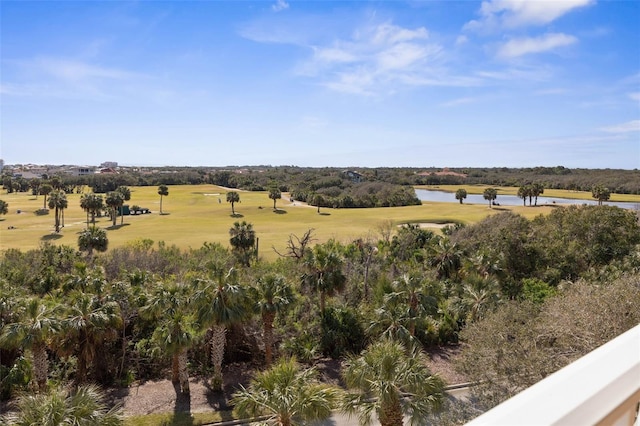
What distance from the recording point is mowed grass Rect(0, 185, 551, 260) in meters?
49.4

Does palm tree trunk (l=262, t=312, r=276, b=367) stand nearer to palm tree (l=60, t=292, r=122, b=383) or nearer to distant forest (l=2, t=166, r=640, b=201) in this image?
palm tree (l=60, t=292, r=122, b=383)

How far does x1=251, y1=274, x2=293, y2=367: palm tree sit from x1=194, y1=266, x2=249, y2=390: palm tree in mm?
914

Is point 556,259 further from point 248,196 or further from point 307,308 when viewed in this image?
point 248,196

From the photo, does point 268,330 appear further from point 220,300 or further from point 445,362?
point 445,362

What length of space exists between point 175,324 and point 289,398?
762 cm

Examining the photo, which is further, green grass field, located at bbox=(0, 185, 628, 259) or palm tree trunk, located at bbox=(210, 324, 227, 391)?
green grass field, located at bbox=(0, 185, 628, 259)

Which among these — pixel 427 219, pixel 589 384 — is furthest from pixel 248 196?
pixel 589 384

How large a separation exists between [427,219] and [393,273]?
3350cm

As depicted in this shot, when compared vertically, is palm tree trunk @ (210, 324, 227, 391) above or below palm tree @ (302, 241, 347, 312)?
below

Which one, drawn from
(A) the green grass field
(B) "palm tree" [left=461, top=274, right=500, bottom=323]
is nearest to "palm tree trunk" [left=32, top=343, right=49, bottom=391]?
(B) "palm tree" [left=461, top=274, right=500, bottom=323]

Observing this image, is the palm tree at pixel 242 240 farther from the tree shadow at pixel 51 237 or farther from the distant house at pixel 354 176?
the distant house at pixel 354 176

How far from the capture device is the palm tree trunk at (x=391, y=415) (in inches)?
430

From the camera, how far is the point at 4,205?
63406 millimetres

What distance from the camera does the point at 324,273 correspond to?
2166 cm
